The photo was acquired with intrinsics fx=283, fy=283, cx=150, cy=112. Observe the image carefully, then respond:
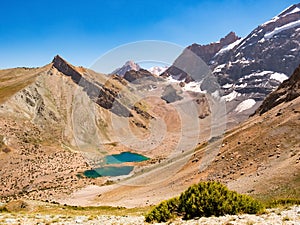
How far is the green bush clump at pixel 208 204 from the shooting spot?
18.2 meters

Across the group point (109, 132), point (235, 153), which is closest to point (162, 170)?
point (235, 153)

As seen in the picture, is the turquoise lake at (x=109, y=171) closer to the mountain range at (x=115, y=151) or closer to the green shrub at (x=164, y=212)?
the mountain range at (x=115, y=151)

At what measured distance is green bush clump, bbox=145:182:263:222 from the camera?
18.2 metres

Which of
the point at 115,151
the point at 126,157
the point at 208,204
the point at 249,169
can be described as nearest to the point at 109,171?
the point at 126,157

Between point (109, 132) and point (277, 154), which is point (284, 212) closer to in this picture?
point (277, 154)

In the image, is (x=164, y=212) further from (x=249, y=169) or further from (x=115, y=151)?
(x=115, y=151)

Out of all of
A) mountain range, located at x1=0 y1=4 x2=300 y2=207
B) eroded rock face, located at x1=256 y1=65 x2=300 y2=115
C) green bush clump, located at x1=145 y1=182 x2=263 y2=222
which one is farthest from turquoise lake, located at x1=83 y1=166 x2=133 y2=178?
green bush clump, located at x1=145 y1=182 x2=263 y2=222

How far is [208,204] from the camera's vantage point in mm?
18406

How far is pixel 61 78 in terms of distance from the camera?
648ft

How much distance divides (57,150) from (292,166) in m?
112

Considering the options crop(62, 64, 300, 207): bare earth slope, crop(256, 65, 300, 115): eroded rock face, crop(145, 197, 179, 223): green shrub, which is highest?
crop(256, 65, 300, 115): eroded rock face

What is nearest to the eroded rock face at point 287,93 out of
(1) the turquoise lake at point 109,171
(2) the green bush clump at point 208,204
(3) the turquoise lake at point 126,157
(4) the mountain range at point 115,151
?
(4) the mountain range at point 115,151

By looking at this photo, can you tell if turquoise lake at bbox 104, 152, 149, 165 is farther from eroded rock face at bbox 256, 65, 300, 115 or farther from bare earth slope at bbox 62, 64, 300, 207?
eroded rock face at bbox 256, 65, 300, 115

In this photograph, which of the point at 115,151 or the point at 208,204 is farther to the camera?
the point at 115,151
